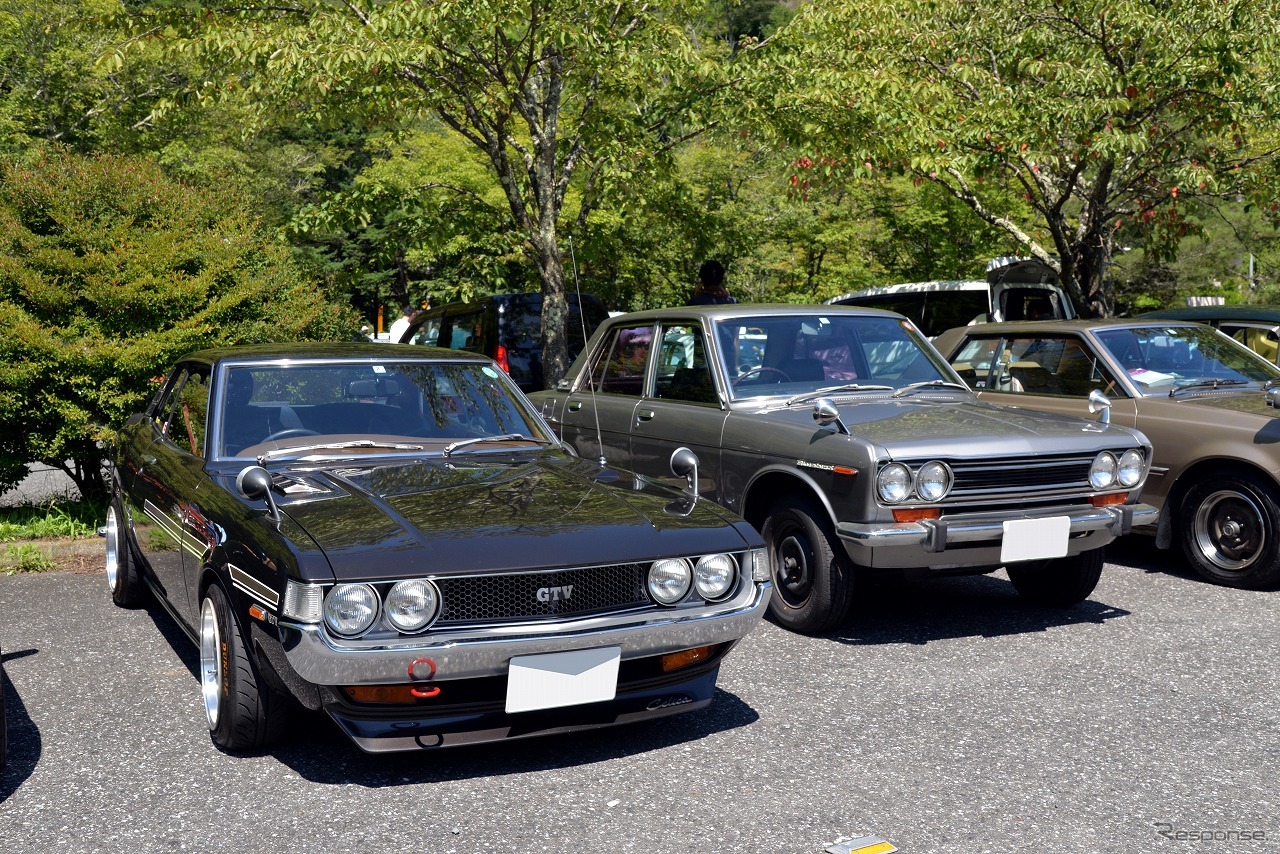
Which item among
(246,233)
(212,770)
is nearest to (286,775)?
(212,770)

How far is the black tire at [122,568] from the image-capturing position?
611 centimetres

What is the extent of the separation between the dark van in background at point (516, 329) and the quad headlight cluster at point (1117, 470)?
6.98 m

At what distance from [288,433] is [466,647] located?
1662 millimetres

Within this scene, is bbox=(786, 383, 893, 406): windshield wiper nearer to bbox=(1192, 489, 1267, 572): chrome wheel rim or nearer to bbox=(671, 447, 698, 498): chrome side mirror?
bbox=(671, 447, 698, 498): chrome side mirror

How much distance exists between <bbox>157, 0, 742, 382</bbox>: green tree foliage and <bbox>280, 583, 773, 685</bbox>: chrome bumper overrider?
658cm

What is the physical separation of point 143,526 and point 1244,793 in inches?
182

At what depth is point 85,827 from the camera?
3523 mm

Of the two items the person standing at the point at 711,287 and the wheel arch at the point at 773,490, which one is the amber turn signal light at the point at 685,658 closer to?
the wheel arch at the point at 773,490

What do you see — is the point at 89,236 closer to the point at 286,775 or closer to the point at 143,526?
the point at 143,526

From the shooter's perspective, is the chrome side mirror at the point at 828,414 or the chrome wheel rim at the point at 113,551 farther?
the chrome wheel rim at the point at 113,551

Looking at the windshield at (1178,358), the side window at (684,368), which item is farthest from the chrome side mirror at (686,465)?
the windshield at (1178,358)

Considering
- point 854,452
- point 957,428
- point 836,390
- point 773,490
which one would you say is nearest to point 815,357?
point 836,390

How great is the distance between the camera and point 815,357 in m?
6.50

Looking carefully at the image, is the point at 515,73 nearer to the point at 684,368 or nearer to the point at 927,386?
the point at 684,368
